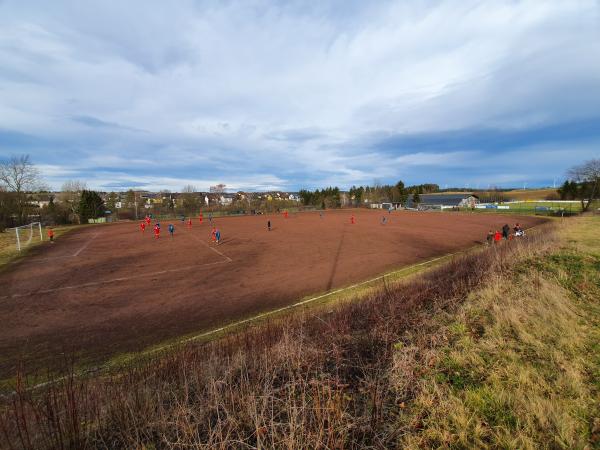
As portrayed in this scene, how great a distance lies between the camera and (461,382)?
16.3ft

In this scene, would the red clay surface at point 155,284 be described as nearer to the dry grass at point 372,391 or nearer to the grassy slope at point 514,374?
the dry grass at point 372,391

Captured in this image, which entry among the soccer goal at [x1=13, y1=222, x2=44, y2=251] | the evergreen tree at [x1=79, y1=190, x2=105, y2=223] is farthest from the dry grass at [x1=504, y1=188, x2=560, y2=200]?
the evergreen tree at [x1=79, y1=190, x2=105, y2=223]

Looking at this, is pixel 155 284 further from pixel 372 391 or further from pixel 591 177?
pixel 591 177

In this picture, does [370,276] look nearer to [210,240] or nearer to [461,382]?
[461,382]

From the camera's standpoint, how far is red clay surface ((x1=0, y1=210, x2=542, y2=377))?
1109cm

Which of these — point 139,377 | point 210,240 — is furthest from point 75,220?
point 139,377

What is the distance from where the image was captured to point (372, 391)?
14.8ft

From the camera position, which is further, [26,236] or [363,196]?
[363,196]

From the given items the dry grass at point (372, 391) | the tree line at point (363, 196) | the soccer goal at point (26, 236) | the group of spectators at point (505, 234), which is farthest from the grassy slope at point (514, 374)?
the tree line at point (363, 196)

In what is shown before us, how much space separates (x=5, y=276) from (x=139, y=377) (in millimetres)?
23187

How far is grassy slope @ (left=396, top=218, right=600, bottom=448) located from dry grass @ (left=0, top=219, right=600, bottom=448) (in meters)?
0.02

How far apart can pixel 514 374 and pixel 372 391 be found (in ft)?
8.81

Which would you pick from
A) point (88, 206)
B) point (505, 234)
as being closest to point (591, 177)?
point (505, 234)

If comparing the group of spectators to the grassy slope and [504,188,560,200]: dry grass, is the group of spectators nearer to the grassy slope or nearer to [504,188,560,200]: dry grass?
the grassy slope
